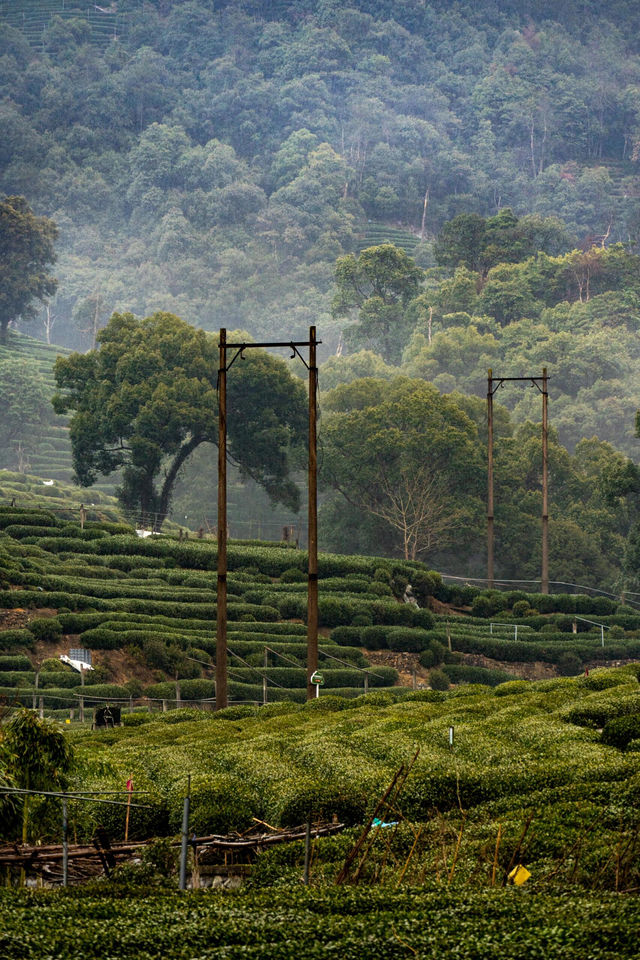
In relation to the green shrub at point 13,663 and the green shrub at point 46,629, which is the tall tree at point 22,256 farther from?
the green shrub at point 13,663

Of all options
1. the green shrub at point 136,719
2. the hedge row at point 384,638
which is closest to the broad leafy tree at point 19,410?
the hedge row at point 384,638

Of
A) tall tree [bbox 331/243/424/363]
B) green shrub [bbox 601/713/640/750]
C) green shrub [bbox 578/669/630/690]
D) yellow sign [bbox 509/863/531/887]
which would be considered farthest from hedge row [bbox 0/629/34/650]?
tall tree [bbox 331/243/424/363]

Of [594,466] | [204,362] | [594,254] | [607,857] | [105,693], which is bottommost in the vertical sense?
[105,693]

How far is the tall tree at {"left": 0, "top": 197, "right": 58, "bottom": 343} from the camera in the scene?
141500 mm

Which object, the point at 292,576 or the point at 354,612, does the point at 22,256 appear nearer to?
the point at 292,576

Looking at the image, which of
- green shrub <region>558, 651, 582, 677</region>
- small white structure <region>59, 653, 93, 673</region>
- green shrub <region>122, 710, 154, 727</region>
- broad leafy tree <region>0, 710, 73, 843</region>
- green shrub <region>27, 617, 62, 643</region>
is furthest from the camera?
green shrub <region>558, 651, 582, 677</region>

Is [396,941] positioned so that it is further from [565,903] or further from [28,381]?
[28,381]

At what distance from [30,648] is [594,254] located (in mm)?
123779

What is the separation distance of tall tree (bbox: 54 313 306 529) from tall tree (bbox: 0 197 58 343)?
2339 inches

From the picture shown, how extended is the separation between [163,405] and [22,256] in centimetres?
7197

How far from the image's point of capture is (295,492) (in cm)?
8856

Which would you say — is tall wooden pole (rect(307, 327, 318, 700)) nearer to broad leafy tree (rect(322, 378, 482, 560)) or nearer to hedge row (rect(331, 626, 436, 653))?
hedge row (rect(331, 626, 436, 653))

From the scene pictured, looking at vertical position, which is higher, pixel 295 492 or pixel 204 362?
pixel 204 362

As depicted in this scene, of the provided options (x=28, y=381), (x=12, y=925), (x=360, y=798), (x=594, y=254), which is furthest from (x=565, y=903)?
(x=594, y=254)
